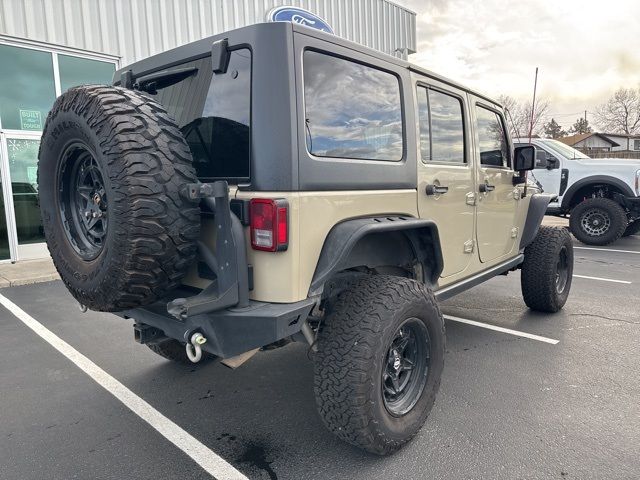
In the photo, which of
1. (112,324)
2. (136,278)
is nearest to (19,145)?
(112,324)

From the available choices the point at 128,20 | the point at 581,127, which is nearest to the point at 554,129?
the point at 581,127

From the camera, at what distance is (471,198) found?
134 inches

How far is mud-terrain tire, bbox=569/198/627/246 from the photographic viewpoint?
8852mm

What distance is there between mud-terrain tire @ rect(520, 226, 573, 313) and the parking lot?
21cm

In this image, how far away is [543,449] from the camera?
8.11 feet

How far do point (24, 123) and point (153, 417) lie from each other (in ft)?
23.3

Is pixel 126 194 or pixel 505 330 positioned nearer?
pixel 126 194

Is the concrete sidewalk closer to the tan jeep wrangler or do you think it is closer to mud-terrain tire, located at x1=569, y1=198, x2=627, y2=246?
the tan jeep wrangler

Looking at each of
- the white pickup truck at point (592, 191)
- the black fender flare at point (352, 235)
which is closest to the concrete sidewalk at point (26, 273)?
the black fender flare at point (352, 235)

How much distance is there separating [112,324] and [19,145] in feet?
16.3

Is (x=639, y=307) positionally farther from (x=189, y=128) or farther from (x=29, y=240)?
(x=29, y=240)

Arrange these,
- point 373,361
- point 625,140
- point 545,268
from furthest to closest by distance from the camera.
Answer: point 625,140 → point 545,268 → point 373,361

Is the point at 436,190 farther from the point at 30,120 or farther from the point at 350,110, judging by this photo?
the point at 30,120

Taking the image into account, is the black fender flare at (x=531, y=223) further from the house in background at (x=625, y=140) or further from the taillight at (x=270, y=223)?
the house in background at (x=625, y=140)
